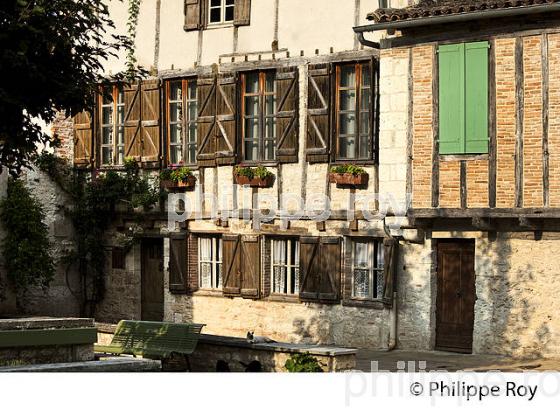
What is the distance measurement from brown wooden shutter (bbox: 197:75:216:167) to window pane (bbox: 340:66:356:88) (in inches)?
107

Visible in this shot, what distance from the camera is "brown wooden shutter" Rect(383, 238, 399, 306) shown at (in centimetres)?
1986

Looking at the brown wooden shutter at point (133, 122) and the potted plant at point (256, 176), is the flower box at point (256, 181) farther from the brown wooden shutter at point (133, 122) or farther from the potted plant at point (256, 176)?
the brown wooden shutter at point (133, 122)

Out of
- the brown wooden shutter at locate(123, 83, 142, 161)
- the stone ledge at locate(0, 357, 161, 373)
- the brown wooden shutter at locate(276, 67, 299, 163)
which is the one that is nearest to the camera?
the stone ledge at locate(0, 357, 161, 373)

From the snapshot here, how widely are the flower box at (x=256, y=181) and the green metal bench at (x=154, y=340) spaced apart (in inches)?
175

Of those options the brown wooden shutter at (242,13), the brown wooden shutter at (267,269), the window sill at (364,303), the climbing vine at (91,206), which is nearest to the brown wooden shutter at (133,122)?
the climbing vine at (91,206)

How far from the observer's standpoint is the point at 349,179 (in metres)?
20.4

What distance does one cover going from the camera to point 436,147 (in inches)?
749

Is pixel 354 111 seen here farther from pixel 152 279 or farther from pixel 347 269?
pixel 152 279

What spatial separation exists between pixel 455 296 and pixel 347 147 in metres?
3.20

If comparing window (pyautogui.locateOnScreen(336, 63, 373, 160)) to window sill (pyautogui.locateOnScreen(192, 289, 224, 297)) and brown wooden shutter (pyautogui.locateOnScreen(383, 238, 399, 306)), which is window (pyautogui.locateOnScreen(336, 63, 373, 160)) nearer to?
brown wooden shutter (pyautogui.locateOnScreen(383, 238, 399, 306))

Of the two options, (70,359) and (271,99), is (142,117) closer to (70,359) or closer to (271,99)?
(271,99)

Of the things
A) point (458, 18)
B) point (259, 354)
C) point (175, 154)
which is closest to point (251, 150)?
point (175, 154)

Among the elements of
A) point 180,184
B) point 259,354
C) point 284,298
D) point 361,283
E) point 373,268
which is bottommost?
point 259,354

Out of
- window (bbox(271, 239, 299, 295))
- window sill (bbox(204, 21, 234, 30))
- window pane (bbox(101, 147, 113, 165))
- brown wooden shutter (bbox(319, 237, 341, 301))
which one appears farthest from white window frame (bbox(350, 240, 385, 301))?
window pane (bbox(101, 147, 113, 165))
